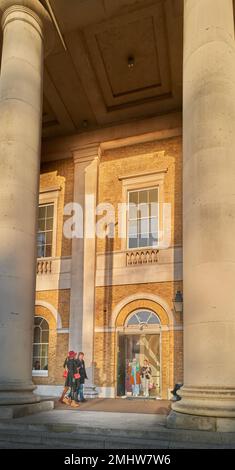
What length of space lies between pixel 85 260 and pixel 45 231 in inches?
98.9

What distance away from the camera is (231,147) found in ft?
27.0

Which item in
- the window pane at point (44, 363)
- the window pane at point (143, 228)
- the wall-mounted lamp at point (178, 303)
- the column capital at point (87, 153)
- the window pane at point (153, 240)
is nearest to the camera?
the wall-mounted lamp at point (178, 303)

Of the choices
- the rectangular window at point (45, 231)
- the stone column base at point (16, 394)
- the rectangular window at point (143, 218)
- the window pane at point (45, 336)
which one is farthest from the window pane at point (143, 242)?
the stone column base at point (16, 394)

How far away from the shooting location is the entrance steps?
6.65 metres

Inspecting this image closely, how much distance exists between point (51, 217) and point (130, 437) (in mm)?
12675

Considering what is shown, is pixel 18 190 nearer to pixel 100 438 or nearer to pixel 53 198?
pixel 100 438

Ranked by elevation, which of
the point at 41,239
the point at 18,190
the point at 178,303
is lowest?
the point at 178,303

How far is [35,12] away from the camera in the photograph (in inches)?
452

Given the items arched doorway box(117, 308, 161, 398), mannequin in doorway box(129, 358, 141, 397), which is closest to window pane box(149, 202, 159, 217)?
arched doorway box(117, 308, 161, 398)

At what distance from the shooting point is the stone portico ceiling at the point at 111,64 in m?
13.1

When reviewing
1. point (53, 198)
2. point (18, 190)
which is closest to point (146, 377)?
point (53, 198)

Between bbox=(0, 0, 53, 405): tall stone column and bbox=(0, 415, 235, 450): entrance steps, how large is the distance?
109cm

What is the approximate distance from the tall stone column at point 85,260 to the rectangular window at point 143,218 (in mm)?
1367

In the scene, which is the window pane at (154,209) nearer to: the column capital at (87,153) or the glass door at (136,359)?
the column capital at (87,153)
